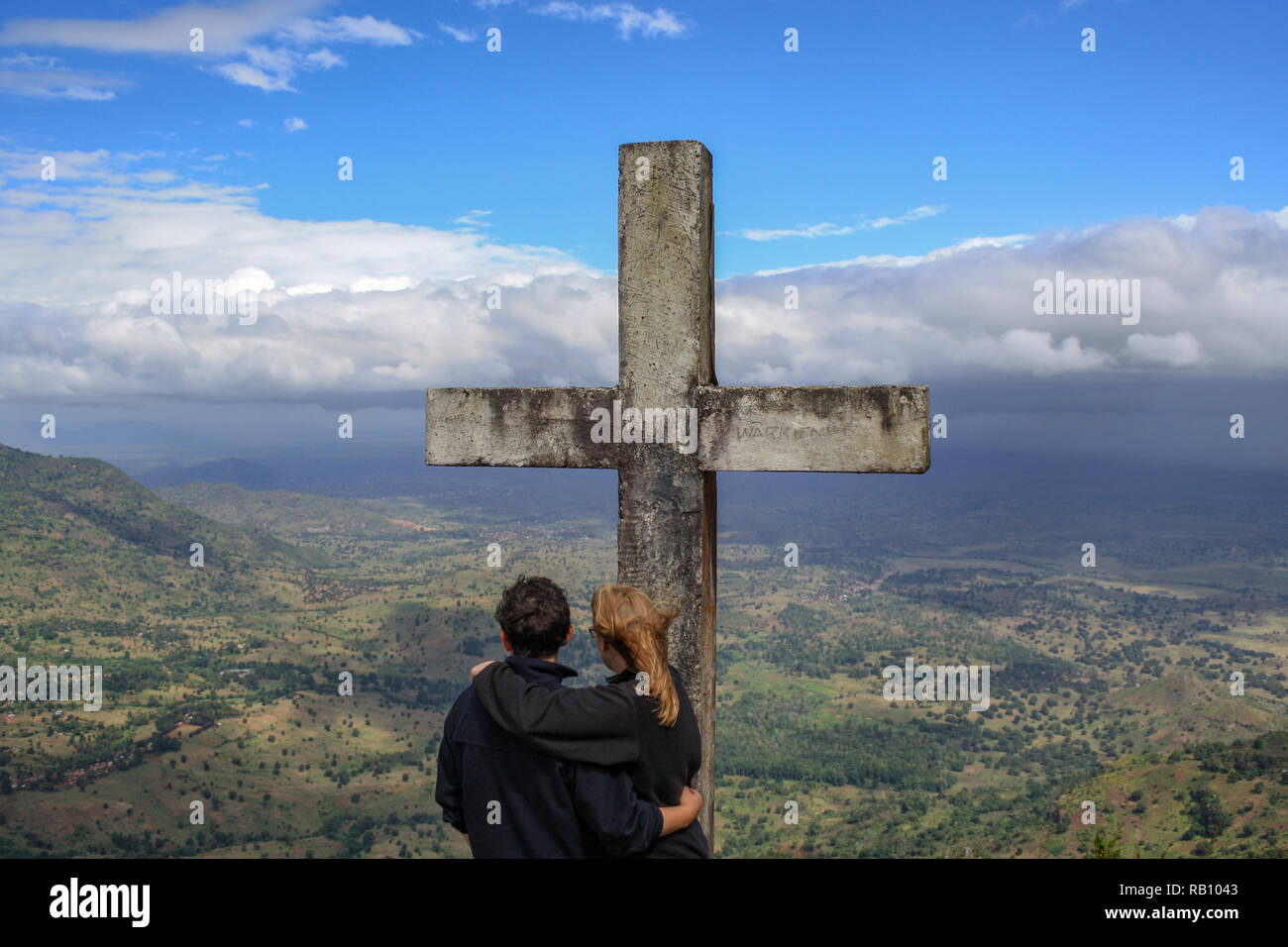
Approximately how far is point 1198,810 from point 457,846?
3808cm

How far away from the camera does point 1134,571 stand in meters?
169

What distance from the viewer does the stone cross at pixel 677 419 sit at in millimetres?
4535

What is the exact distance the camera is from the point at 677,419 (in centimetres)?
470

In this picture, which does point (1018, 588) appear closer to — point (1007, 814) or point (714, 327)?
point (1007, 814)

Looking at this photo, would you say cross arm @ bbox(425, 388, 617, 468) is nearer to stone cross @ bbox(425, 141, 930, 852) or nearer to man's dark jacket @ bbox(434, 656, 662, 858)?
stone cross @ bbox(425, 141, 930, 852)

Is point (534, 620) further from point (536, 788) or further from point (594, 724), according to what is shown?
point (536, 788)

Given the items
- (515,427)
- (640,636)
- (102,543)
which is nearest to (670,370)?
(515,427)

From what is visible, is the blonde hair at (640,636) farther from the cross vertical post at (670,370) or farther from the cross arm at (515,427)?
the cross arm at (515,427)

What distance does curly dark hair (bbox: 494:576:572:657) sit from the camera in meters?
3.16

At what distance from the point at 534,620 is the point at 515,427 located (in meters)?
1.99

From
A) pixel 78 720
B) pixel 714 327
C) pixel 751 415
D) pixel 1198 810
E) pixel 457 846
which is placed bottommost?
pixel 457 846

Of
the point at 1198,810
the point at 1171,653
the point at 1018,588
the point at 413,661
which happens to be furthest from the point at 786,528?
the point at 1198,810

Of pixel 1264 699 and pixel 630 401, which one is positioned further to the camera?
pixel 1264 699

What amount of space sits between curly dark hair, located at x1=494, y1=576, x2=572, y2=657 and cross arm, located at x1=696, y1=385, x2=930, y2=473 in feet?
5.30
